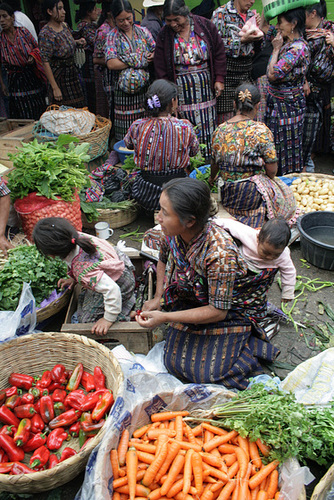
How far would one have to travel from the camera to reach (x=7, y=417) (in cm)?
231

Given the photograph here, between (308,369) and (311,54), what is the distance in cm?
407

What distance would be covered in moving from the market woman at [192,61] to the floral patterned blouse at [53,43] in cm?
148

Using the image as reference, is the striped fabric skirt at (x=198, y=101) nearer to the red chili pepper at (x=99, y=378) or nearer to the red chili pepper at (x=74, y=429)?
the red chili pepper at (x=99, y=378)

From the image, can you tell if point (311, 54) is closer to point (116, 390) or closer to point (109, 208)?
point (109, 208)

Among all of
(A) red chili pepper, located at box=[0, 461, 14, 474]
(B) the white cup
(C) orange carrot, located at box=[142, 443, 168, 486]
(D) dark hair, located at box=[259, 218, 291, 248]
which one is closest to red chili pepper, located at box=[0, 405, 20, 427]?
(A) red chili pepper, located at box=[0, 461, 14, 474]

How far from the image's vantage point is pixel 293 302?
11.5ft

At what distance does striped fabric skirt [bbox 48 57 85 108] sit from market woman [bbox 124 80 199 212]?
255cm

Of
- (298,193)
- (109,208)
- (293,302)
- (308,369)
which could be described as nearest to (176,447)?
(308,369)

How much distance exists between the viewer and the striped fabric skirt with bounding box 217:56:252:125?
215 inches

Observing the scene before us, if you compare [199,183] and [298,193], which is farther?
[298,193]

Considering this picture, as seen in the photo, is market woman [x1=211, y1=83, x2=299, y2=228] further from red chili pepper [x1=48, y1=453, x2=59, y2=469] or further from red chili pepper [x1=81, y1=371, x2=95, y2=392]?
red chili pepper [x1=48, y1=453, x2=59, y2=469]

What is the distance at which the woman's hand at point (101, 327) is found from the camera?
8.74ft

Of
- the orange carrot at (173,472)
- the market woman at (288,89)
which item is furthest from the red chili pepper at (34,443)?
the market woman at (288,89)

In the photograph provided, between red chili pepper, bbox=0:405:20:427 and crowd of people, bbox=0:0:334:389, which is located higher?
crowd of people, bbox=0:0:334:389
